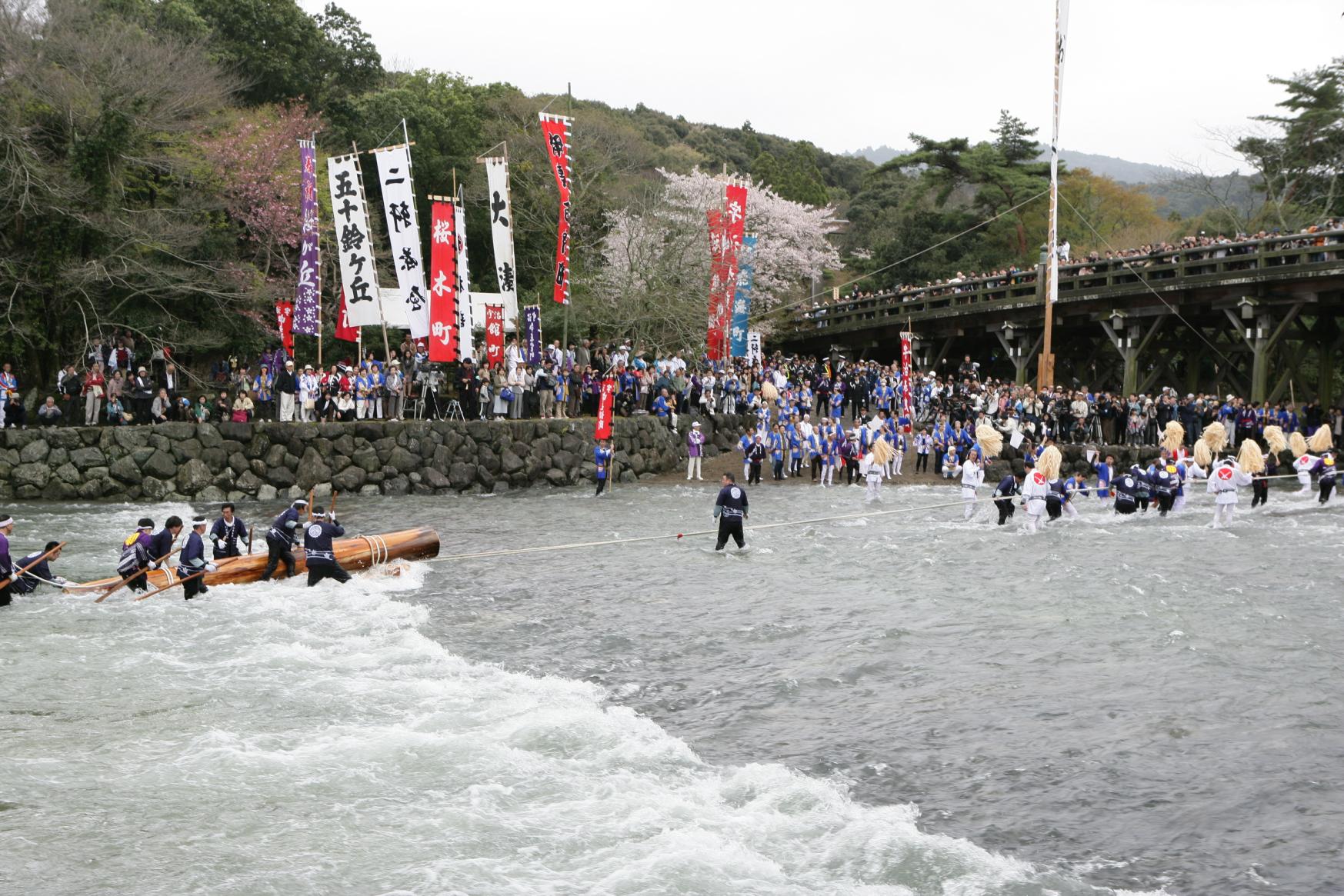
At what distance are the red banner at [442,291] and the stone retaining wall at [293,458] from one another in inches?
80.5

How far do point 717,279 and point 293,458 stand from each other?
42.3ft

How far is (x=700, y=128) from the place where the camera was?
95.9 meters

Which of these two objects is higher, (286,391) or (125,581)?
(286,391)

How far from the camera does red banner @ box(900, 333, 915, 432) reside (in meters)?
33.8

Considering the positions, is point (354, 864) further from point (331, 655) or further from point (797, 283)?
point (797, 283)

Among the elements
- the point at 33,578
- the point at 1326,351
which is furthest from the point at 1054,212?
the point at 33,578

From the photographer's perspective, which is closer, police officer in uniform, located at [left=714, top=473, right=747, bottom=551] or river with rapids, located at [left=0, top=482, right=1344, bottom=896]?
river with rapids, located at [left=0, top=482, right=1344, bottom=896]

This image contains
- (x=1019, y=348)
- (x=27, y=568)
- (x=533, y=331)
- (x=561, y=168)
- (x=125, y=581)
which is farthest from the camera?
(x=1019, y=348)

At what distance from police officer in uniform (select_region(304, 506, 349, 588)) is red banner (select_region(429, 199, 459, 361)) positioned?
11431 millimetres

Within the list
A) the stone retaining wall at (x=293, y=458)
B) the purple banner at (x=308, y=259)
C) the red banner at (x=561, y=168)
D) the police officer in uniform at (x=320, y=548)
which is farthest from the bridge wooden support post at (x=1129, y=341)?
the police officer in uniform at (x=320, y=548)

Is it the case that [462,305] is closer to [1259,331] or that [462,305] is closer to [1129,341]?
[1129,341]

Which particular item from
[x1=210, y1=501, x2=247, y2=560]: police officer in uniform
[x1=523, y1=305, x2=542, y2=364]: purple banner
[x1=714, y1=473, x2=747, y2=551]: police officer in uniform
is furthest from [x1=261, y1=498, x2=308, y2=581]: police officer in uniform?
[x1=523, y1=305, x2=542, y2=364]: purple banner

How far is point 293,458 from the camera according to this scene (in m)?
26.9

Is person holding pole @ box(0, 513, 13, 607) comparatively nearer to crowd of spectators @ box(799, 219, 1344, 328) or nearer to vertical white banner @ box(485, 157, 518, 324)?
vertical white banner @ box(485, 157, 518, 324)
